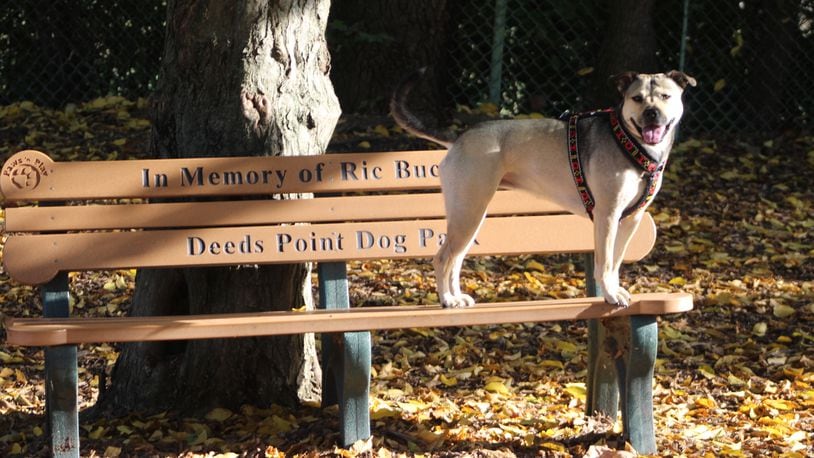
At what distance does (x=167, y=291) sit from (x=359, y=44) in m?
4.10

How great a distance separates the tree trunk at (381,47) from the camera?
8539 millimetres

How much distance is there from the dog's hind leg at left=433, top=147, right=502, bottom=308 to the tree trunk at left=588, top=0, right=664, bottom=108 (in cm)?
469

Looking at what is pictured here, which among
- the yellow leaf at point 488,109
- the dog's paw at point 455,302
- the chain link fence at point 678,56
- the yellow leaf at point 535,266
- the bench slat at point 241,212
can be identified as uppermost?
the chain link fence at point 678,56

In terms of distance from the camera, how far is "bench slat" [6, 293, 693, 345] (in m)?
3.83

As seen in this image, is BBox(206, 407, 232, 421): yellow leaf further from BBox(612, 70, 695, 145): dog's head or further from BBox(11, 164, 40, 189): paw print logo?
BBox(612, 70, 695, 145): dog's head

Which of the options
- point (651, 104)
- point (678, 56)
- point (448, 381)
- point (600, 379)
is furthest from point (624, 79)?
point (678, 56)

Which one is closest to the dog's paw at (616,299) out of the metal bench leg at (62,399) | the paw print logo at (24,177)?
the metal bench leg at (62,399)

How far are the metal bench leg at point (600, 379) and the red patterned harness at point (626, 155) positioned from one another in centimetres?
61

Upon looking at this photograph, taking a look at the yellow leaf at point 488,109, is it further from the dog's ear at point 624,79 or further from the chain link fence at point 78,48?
the dog's ear at point 624,79

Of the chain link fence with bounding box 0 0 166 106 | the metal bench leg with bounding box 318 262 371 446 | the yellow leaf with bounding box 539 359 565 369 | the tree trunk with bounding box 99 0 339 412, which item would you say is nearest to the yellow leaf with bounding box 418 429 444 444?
the metal bench leg with bounding box 318 262 371 446

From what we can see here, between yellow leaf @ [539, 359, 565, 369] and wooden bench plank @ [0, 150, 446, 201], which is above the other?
wooden bench plank @ [0, 150, 446, 201]

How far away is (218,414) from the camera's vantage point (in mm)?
4703

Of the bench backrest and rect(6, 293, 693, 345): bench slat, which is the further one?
the bench backrest

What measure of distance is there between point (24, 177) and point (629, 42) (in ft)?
18.4
